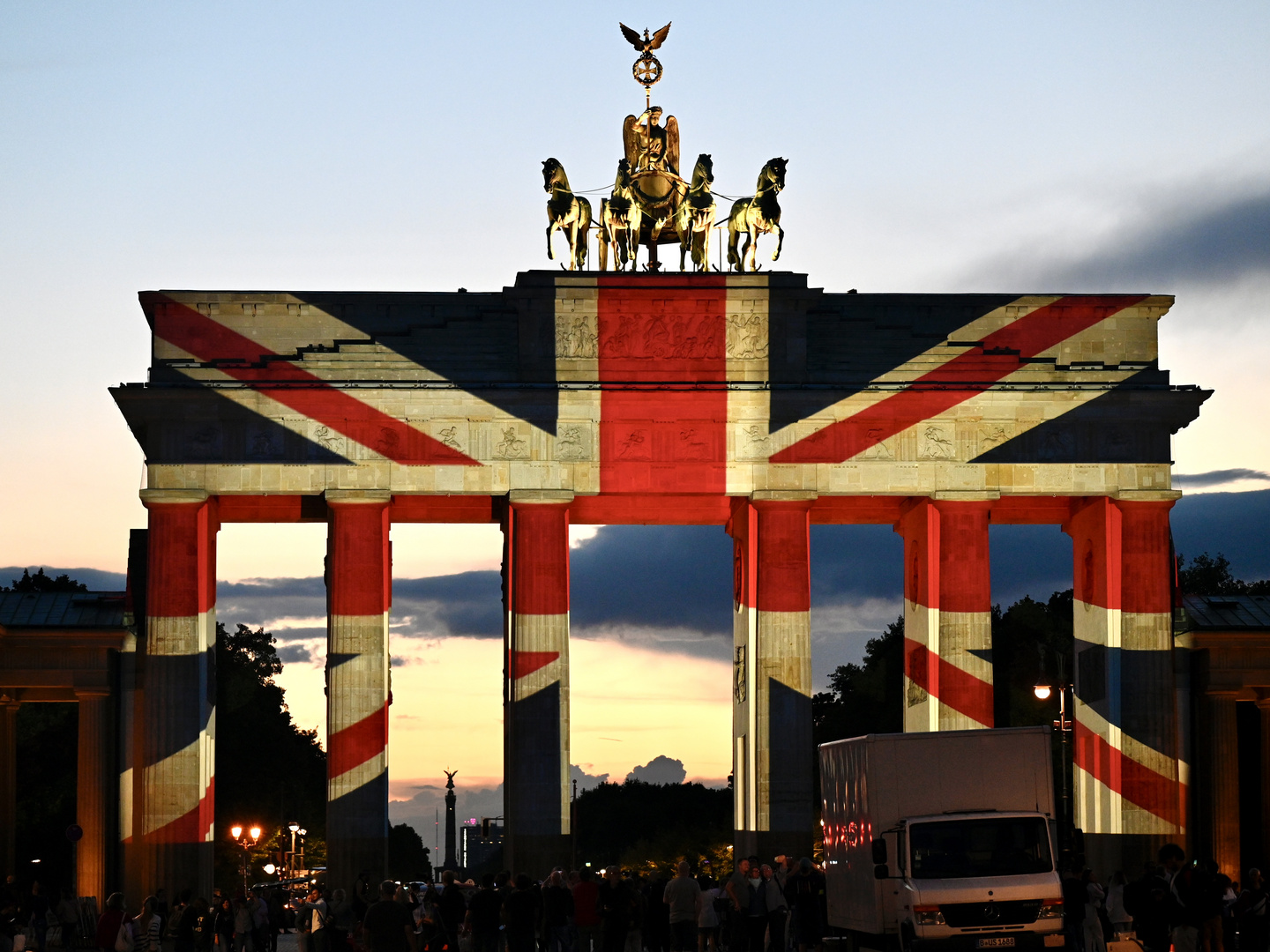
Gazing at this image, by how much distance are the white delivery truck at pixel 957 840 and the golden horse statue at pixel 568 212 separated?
104 ft

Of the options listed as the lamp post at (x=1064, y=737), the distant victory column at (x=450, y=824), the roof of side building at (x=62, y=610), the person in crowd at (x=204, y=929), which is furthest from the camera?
the distant victory column at (x=450, y=824)

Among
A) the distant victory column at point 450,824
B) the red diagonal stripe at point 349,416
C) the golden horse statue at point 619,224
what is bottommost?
the distant victory column at point 450,824

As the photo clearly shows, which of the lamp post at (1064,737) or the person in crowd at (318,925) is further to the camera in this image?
the lamp post at (1064,737)

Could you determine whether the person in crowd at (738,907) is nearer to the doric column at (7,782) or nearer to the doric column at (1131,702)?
the doric column at (1131,702)

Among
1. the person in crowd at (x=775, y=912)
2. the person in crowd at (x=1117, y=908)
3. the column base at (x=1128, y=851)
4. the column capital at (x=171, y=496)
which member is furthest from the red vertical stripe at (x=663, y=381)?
the person in crowd at (x=1117, y=908)

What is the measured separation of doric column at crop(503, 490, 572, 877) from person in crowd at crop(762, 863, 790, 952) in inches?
840

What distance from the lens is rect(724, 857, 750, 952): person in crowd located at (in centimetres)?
4184

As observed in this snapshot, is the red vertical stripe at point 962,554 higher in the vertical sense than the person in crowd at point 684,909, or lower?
higher

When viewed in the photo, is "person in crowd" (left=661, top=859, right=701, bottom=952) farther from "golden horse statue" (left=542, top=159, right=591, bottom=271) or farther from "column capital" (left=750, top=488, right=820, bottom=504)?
"golden horse statue" (left=542, top=159, right=591, bottom=271)

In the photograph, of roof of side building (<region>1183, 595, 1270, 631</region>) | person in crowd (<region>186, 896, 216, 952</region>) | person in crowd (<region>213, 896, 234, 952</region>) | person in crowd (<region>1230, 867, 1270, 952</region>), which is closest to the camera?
person in crowd (<region>1230, 867, 1270, 952</region>)

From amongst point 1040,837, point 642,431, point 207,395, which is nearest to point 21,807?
point 207,395

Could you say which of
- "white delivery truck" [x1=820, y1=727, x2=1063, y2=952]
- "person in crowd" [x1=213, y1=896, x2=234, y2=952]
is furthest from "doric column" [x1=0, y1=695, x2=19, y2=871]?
"white delivery truck" [x1=820, y1=727, x2=1063, y2=952]

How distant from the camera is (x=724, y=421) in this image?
65.7 meters

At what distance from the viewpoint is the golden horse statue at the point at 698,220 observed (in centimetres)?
6719
